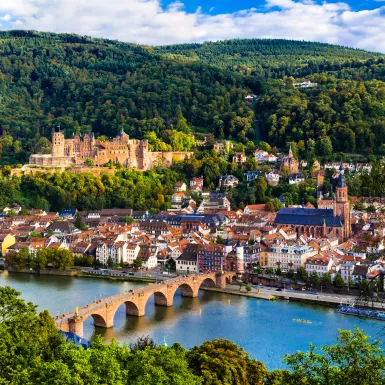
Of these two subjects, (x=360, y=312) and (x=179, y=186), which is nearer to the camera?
(x=360, y=312)

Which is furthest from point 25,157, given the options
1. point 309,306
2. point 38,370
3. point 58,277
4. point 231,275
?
point 38,370

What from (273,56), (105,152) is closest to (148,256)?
(105,152)

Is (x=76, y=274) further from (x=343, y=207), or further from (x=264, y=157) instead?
(x=264, y=157)

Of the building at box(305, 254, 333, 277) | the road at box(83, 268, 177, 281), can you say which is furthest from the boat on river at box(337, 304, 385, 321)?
the road at box(83, 268, 177, 281)

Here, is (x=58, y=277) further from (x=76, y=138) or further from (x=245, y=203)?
(x=76, y=138)

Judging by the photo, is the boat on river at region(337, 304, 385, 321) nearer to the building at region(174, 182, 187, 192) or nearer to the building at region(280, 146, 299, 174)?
the building at region(174, 182, 187, 192)
